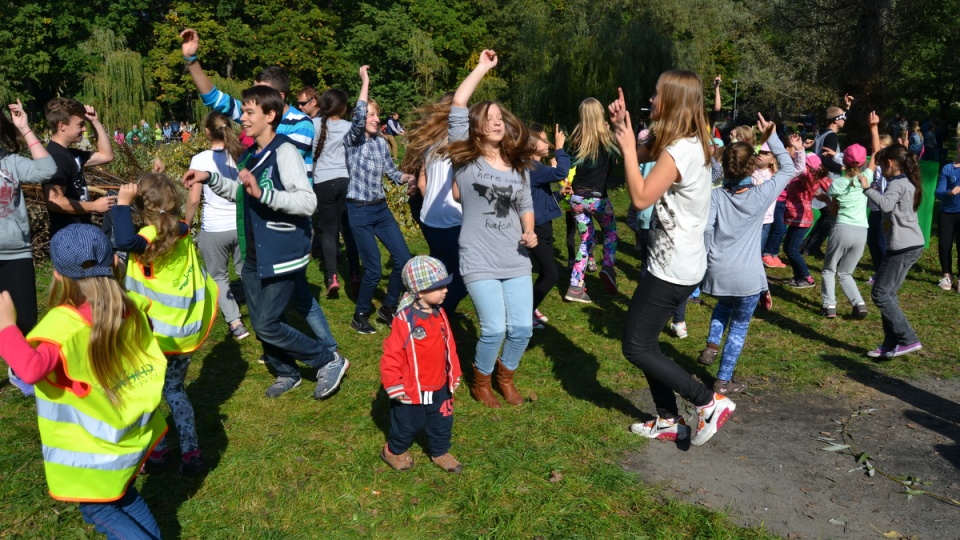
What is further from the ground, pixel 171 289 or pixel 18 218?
pixel 171 289

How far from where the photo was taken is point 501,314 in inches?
197

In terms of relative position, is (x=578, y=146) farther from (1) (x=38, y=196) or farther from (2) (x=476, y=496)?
(1) (x=38, y=196)

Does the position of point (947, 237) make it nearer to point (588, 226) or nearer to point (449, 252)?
point (588, 226)

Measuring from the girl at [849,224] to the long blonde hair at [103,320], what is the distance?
22.0 ft

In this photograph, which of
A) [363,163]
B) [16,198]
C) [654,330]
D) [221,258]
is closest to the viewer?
[654,330]

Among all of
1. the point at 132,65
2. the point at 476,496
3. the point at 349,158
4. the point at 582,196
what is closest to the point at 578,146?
the point at 582,196

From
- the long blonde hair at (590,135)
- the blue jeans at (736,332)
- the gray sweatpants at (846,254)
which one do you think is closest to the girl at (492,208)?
the blue jeans at (736,332)

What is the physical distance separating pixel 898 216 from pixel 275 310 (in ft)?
18.0

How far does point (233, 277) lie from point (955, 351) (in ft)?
25.7

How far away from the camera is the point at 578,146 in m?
7.92

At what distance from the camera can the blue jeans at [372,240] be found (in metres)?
6.90

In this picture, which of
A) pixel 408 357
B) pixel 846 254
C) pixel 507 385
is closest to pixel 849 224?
pixel 846 254

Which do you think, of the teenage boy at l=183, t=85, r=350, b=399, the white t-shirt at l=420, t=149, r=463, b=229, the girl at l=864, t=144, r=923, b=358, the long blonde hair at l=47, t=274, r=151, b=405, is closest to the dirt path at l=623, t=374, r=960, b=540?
the girl at l=864, t=144, r=923, b=358

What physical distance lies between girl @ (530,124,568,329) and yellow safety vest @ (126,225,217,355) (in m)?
2.99
